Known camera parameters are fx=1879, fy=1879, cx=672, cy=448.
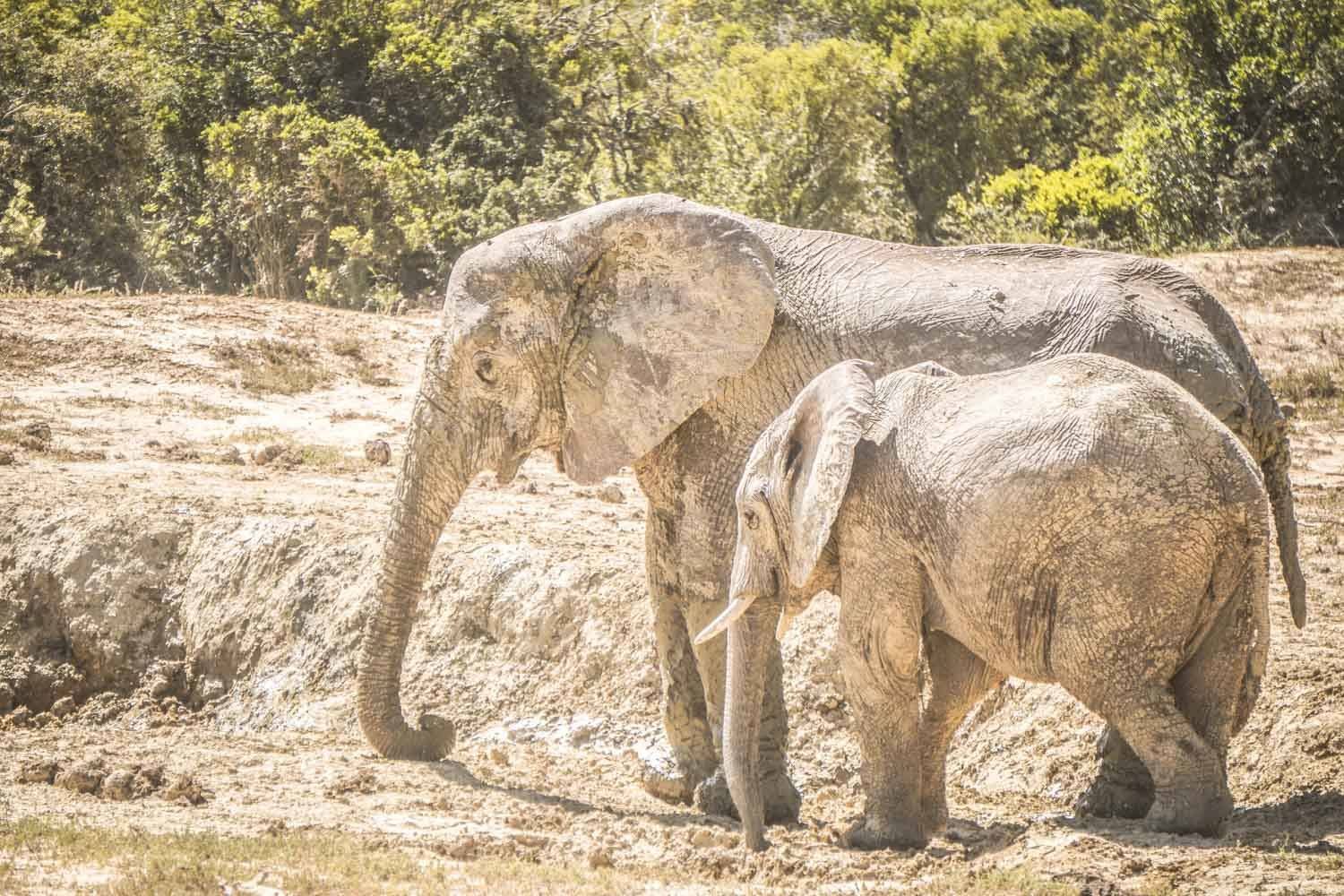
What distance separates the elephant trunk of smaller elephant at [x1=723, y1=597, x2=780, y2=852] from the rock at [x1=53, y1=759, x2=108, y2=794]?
3.30 metres

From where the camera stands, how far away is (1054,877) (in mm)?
6484

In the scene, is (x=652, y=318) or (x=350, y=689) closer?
(x=652, y=318)

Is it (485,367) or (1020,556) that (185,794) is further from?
(1020,556)

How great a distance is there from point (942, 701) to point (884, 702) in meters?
0.47

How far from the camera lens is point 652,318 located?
29.2 feet

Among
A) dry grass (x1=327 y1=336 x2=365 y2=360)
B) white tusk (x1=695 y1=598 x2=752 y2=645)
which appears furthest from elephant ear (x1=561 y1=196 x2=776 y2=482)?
dry grass (x1=327 y1=336 x2=365 y2=360)

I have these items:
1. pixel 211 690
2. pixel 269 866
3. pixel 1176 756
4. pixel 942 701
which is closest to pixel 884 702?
pixel 942 701

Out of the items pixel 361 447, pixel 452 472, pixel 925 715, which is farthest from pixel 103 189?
pixel 925 715

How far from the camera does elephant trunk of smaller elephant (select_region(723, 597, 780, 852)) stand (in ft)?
24.7

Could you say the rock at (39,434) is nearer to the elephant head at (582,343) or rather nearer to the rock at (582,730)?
the rock at (582,730)

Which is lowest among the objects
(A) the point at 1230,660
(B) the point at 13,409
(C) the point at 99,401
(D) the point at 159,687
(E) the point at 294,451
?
(D) the point at 159,687

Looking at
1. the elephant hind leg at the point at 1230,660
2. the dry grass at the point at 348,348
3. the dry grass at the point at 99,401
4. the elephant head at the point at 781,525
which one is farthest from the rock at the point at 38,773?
the dry grass at the point at 348,348

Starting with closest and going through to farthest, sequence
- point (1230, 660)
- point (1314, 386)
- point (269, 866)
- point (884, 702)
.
Result: point (1230, 660)
point (269, 866)
point (884, 702)
point (1314, 386)

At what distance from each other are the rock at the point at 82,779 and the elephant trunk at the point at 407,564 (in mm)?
1323
